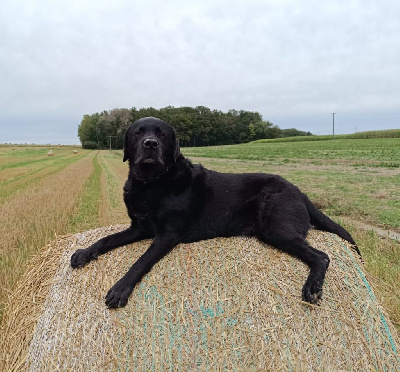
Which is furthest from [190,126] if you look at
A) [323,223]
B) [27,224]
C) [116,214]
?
[323,223]

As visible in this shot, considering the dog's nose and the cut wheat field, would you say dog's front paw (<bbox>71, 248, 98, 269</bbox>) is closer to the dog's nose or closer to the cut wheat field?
the cut wheat field

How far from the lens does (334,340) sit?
2.61 meters

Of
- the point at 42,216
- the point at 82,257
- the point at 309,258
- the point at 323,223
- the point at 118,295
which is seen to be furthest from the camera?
the point at 42,216

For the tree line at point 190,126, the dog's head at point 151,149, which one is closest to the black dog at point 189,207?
the dog's head at point 151,149

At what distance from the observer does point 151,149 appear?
9.81 ft

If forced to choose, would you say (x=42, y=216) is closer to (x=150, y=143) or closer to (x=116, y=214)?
(x=116, y=214)

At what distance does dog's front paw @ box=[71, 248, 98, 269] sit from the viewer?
10.6ft

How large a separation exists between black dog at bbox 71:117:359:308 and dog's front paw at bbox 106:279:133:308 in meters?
0.01

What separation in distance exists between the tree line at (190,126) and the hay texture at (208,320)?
4383 cm

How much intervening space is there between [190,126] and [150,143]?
62198mm

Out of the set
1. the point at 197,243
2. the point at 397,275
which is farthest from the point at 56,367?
the point at 397,275

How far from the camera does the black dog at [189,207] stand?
9.95ft

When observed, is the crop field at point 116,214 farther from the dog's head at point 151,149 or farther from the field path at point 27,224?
the dog's head at point 151,149

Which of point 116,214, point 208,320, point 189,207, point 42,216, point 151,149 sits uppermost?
point 151,149
